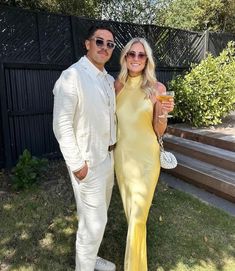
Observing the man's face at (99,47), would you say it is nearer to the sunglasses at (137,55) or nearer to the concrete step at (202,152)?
the sunglasses at (137,55)

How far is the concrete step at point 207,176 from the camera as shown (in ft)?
15.3

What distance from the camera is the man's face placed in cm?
272

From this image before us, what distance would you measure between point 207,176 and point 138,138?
2278 mm

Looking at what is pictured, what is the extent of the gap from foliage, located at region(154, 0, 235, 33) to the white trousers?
8.93 m

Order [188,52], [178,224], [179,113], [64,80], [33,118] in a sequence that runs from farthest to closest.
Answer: [188,52] < [179,113] < [33,118] < [178,224] < [64,80]

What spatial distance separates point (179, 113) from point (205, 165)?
159 centimetres

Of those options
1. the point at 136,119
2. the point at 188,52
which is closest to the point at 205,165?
the point at 136,119

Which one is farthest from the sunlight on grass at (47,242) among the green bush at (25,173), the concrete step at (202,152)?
the concrete step at (202,152)

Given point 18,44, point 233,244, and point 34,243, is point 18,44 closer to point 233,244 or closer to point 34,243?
point 34,243

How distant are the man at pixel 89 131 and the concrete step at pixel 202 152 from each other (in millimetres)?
2624

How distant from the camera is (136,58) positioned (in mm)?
2994

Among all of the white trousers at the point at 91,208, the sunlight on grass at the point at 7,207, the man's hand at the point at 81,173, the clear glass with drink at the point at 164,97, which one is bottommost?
the sunlight on grass at the point at 7,207

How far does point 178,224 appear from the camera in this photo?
13.5ft

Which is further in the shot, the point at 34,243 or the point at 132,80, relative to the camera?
the point at 34,243
